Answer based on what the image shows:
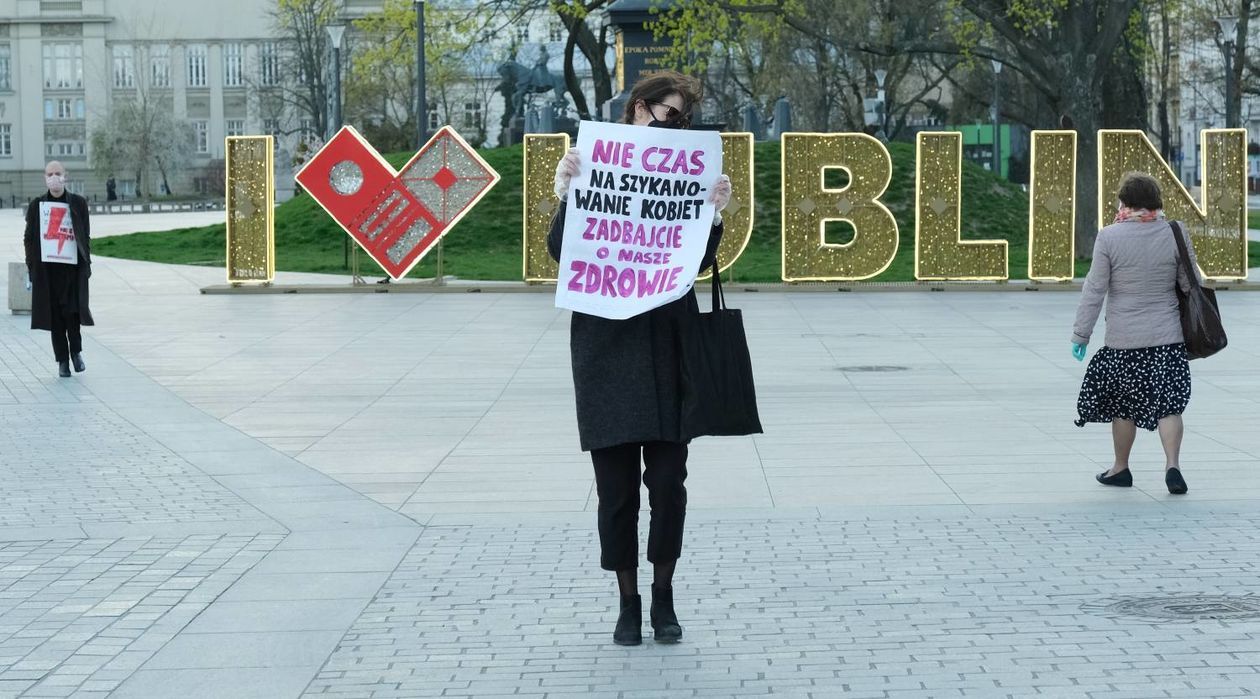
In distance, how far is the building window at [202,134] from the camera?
10556cm

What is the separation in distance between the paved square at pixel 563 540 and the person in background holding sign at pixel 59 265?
1.36ft

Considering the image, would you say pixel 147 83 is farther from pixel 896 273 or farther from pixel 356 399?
pixel 356 399

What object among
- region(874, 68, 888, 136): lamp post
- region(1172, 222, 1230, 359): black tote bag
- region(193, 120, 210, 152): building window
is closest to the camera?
region(1172, 222, 1230, 359): black tote bag

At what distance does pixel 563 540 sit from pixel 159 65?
101 meters

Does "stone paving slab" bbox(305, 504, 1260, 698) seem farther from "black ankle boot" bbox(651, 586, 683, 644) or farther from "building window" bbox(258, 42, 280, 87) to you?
"building window" bbox(258, 42, 280, 87)

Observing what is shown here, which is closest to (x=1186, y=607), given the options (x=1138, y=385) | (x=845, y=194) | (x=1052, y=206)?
(x=1138, y=385)

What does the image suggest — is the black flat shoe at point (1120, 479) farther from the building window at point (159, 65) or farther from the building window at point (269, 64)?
the building window at point (159, 65)

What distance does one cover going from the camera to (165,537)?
307 inches

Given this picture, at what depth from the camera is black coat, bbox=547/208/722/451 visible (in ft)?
19.0

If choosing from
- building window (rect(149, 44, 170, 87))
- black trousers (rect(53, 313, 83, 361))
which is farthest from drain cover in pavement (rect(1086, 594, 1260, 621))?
building window (rect(149, 44, 170, 87))

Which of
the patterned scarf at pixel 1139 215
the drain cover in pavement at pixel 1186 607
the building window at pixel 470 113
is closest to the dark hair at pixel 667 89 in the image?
the drain cover in pavement at pixel 1186 607

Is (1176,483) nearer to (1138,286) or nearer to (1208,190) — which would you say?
(1138,286)

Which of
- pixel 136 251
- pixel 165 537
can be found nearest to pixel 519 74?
pixel 136 251

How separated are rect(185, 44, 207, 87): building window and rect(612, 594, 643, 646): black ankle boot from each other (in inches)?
4062
